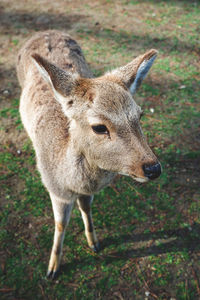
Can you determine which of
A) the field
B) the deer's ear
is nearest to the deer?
the deer's ear

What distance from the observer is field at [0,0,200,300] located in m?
3.25

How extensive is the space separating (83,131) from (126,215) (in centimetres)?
193

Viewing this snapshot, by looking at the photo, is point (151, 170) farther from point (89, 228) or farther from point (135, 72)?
point (89, 228)

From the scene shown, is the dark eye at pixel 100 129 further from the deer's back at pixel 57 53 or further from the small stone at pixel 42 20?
the small stone at pixel 42 20

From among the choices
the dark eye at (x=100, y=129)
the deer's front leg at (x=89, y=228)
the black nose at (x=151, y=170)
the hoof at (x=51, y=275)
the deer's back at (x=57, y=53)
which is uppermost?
the deer's back at (x=57, y=53)

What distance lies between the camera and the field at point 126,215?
3250mm

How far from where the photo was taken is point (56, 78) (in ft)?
7.55

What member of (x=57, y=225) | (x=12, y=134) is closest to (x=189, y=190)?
(x=57, y=225)

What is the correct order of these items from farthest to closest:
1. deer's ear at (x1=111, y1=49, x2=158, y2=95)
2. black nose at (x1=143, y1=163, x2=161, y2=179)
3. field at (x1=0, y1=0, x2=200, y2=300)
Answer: field at (x1=0, y1=0, x2=200, y2=300) < deer's ear at (x1=111, y1=49, x2=158, y2=95) < black nose at (x1=143, y1=163, x2=161, y2=179)

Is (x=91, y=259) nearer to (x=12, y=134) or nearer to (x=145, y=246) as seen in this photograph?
(x=145, y=246)

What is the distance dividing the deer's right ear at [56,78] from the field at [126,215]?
210 centimetres

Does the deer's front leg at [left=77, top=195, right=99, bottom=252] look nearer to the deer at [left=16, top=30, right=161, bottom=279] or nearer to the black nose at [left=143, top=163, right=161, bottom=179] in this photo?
the deer at [left=16, top=30, right=161, bottom=279]

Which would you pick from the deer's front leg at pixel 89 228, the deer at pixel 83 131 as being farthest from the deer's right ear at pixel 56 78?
the deer's front leg at pixel 89 228

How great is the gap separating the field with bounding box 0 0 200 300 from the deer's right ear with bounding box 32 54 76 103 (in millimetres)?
2100
